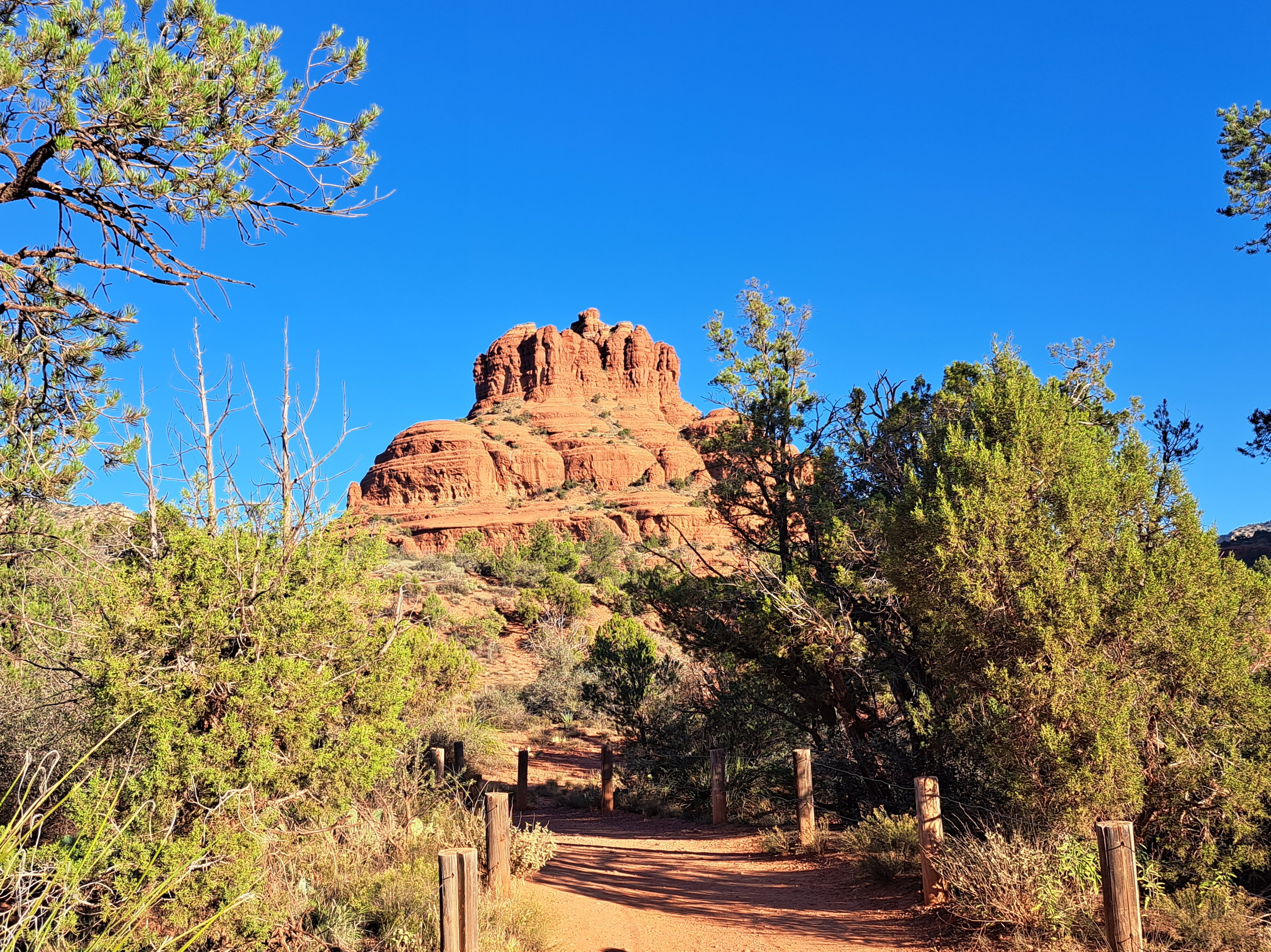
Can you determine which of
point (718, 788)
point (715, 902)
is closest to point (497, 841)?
point (715, 902)

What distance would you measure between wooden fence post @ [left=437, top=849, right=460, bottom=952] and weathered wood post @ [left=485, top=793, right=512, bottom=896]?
162 centimetres

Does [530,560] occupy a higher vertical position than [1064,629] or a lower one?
higher

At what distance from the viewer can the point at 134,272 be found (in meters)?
4.98

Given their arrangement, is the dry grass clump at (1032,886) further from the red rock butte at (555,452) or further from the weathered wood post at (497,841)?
the red rock butte at (555,452)

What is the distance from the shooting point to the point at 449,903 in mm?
4969

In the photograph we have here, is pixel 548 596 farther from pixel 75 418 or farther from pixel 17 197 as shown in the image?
pixel 17 197

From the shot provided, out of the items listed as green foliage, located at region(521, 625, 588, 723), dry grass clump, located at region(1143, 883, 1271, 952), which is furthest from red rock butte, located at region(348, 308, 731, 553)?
dry grass clump, located at region(1143, 883, 1271, 952)

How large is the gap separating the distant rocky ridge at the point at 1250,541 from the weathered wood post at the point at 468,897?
36.8 m

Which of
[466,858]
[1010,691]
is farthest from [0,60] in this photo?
[1010,691]

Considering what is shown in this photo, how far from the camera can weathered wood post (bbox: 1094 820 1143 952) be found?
4848mm

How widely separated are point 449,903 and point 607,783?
8.84 m

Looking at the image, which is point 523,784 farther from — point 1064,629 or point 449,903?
point 1064,629

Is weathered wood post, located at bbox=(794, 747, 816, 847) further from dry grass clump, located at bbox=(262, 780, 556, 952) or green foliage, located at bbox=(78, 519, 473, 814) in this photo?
green foliage, located at bbox=(78, 519, 473, 814)

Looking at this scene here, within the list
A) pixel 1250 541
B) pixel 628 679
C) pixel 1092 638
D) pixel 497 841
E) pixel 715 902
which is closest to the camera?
pixel 1092 638
